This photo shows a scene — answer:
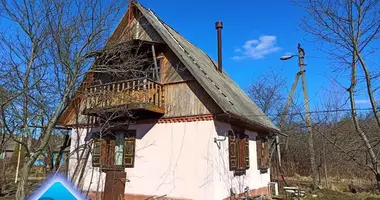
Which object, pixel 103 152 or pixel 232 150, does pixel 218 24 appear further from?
pixel 103 152

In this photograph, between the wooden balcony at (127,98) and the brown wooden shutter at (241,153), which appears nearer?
the wooden balcony at (127,98)

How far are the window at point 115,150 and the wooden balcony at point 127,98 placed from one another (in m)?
1.26

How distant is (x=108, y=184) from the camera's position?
11.8m

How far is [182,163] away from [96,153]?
420 cm

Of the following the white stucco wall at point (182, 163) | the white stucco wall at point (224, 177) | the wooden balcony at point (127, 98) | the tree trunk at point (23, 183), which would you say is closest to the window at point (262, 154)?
the white stucco wall at point (224, 177)

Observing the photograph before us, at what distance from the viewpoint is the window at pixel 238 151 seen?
38.3ft

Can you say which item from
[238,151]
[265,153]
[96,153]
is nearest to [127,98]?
[96,153]

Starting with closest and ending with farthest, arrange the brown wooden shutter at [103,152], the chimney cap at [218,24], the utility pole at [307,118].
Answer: the brown wooden shutter at [103,152] < the chimney cap at [218,24] < the utility pole at [307,118]

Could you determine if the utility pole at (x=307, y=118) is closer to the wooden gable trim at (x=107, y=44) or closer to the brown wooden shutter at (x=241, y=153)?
the brown wooden shutter at (x=241, y=153)

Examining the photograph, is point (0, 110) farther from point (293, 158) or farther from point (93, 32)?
point (293, 158)

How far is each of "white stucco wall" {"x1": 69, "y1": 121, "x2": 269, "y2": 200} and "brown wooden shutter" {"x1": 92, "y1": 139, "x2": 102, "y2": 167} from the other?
2.24 ft

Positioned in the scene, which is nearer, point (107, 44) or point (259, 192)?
point (107, 44)

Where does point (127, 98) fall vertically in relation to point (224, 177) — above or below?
above

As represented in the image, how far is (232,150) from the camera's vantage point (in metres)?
11.7
